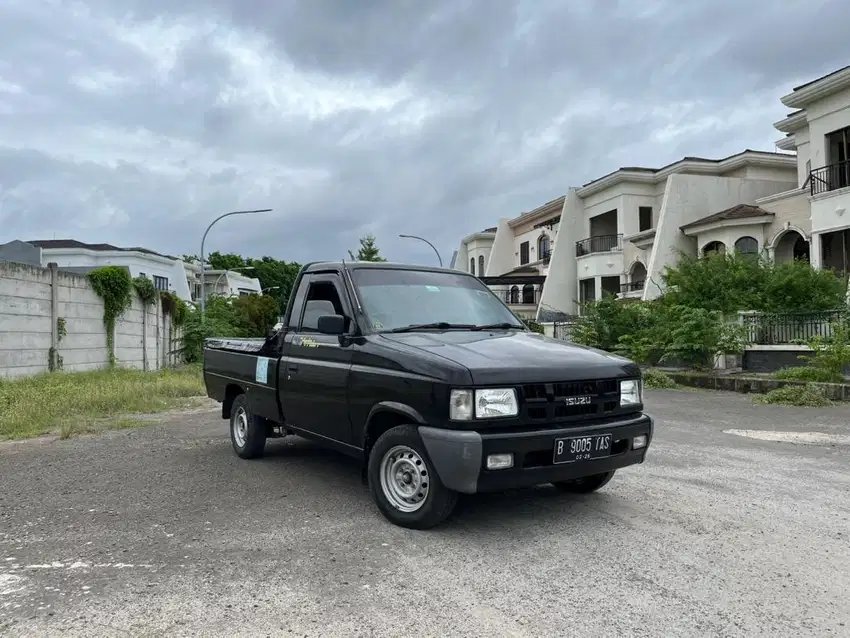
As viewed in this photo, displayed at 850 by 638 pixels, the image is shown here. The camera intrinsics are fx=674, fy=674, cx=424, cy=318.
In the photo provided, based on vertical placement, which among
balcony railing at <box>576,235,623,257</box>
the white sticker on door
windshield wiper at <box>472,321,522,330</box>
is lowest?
the white sticker on door

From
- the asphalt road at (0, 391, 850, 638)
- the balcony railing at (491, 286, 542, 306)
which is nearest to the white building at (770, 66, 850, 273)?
the asphalt road at (0, 391, 850, 638)

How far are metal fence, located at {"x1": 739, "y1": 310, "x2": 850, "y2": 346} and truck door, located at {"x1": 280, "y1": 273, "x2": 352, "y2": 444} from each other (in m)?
12.6

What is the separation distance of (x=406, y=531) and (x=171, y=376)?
14332 millimetres

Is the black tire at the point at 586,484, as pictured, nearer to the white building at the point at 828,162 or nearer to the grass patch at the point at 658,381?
the grass patch at the point at 658,381

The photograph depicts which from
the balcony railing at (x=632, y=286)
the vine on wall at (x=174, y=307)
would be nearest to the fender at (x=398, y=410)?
the vine on wall at (x=174, y=307)

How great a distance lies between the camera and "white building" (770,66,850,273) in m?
20.8

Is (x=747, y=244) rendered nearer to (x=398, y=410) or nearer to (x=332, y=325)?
(x=332, y=325)

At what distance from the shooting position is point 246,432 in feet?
23.2

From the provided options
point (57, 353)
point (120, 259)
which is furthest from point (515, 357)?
point (120, 259)

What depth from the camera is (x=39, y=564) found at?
13.4 feet

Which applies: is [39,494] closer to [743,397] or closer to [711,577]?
[711,577]

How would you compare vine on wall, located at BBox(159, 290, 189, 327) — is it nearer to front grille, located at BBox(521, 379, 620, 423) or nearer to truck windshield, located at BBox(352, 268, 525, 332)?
truck windshield, located at BBox(352, 268, 525, 332)

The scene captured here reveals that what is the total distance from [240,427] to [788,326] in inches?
540

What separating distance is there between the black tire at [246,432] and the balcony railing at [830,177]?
2069cm
